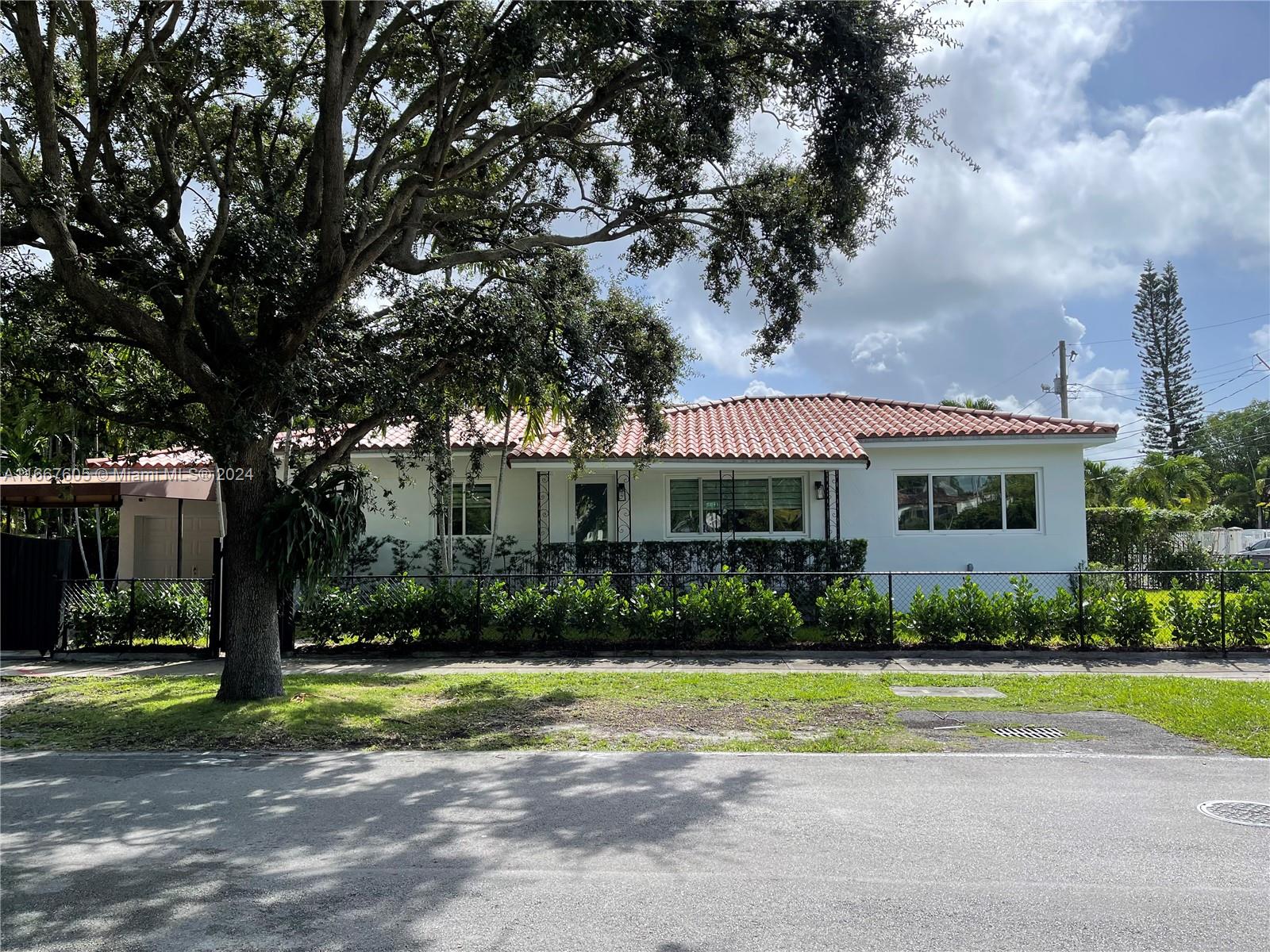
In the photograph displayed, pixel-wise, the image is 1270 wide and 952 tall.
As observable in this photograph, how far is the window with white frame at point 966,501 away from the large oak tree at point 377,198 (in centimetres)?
841

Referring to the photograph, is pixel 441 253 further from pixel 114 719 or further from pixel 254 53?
pixel 114 719

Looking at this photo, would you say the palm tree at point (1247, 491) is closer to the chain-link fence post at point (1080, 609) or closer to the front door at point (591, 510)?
the chain-link fence post at point (1080, 609)

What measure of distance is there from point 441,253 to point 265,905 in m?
10.0

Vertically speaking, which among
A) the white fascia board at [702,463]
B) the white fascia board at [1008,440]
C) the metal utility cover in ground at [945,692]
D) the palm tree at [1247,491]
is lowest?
the metal utility cover in ground at [945,692]

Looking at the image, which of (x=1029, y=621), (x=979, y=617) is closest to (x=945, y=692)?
(x=979, y=617)

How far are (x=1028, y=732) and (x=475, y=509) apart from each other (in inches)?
518

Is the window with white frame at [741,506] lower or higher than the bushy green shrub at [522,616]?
higher

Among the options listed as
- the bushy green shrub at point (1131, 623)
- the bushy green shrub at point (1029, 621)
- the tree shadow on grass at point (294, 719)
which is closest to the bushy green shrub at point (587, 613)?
the tree shadow on grass at point (294, 719)

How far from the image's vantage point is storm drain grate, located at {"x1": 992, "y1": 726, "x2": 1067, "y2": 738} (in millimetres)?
8922

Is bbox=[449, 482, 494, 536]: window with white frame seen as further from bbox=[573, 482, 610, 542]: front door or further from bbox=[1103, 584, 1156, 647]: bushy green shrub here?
bbox=[1103, 584, 1156, 647]: bushy green shrub

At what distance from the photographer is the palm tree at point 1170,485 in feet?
107

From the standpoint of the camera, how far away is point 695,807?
258 inches

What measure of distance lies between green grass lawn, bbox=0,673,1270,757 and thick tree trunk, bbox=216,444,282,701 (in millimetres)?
318

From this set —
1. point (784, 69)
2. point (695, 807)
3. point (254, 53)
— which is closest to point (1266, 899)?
point (695, 807)
